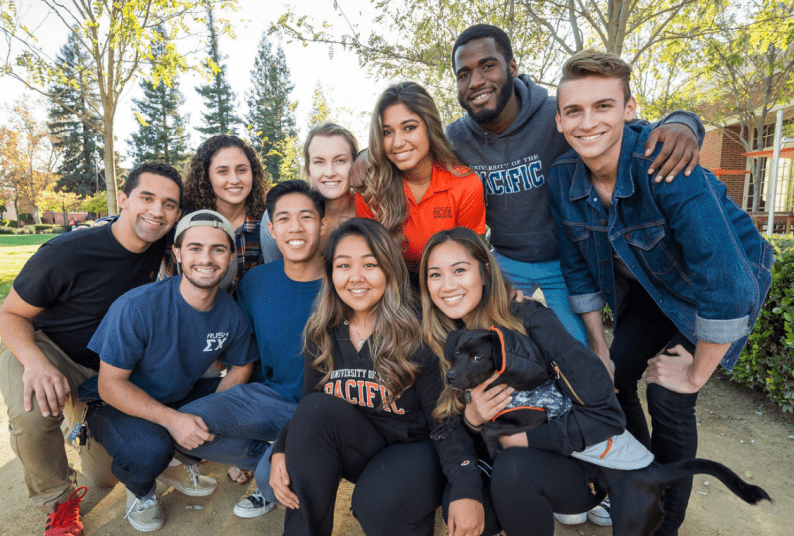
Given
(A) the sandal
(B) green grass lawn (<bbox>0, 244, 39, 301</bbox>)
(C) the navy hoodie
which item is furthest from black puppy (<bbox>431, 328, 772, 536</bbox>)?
(B) green grass lawn (<bbox>0, 244, 39, 301</bbox>)

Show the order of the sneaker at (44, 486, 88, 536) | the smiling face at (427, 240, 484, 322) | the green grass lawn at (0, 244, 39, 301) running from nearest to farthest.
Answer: the smiling face at (427, 240, 484, 322), the sneaker at (44, 486, 88, 536), the green grass lawn at (0, 244, 39, 301)

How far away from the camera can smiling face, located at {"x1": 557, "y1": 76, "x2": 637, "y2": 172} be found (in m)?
2.39

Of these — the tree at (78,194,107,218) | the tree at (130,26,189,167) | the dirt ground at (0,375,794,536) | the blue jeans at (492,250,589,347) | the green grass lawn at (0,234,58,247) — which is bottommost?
the dirt ground at (0,375,794,536)

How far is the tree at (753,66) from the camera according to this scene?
6793 millimetres

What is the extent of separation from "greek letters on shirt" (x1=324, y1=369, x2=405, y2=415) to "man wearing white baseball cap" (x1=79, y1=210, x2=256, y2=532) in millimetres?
863

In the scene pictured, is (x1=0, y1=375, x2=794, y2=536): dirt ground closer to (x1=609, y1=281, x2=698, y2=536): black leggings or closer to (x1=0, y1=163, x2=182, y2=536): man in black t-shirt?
(x1=0, y1=163, x2=182, y2=536): man in black t-shirt

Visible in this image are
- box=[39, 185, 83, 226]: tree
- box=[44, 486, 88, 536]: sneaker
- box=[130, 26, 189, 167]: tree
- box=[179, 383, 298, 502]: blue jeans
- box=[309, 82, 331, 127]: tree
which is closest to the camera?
box=[44, 486, 88, 536]: sneaker

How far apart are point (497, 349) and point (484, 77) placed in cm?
200

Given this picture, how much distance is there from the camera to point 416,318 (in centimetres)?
274

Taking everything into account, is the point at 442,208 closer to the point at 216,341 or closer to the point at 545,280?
the point at 545,280

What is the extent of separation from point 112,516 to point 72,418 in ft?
2.56

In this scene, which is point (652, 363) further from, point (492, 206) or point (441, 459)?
point (492, 206)

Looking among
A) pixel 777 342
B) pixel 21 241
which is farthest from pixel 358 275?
pixel 21 241

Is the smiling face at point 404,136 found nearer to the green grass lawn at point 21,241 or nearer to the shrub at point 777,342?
the shrub at point 777,342
